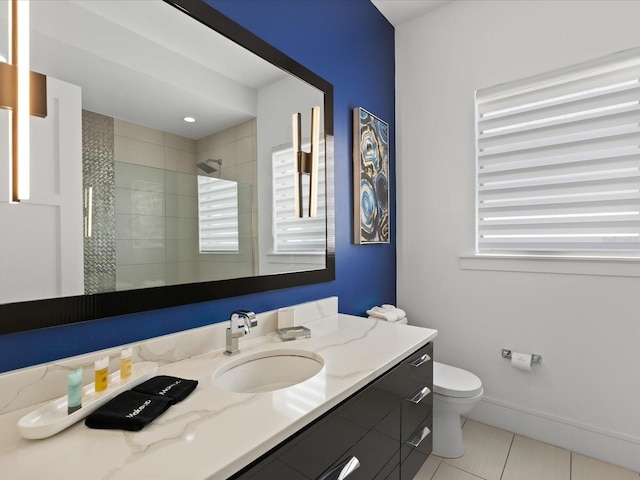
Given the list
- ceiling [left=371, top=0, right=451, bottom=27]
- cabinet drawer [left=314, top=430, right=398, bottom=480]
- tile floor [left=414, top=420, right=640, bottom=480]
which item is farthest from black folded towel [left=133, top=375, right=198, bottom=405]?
ceiling [left=371, top=0, right=451, bottom=27]

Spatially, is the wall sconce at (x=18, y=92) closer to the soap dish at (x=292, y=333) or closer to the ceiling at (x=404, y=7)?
Result: the soap dish at (x=292, y=333)

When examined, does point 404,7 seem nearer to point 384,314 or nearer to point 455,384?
point 384,314

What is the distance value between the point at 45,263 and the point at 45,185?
0.68ft

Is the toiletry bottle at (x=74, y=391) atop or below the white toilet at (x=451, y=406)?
atop

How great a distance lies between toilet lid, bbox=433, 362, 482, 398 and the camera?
1782mm

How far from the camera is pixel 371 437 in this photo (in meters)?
1.11

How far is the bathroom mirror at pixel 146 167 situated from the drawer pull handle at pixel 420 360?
686 mm

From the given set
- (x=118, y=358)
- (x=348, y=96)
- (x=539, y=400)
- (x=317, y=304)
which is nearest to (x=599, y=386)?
(x=539, y=400)

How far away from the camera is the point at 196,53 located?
122 centimetres

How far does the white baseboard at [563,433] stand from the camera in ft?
5.84

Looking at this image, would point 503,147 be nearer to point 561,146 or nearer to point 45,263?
point 561,146

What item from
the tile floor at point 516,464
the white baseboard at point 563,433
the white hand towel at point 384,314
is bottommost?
the tile floor at point 516,464

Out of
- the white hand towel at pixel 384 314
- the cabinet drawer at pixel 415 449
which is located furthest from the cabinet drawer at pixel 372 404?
the white hand towel at pixel 384 314

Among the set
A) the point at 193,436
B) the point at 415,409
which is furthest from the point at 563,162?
the point at 193,436
